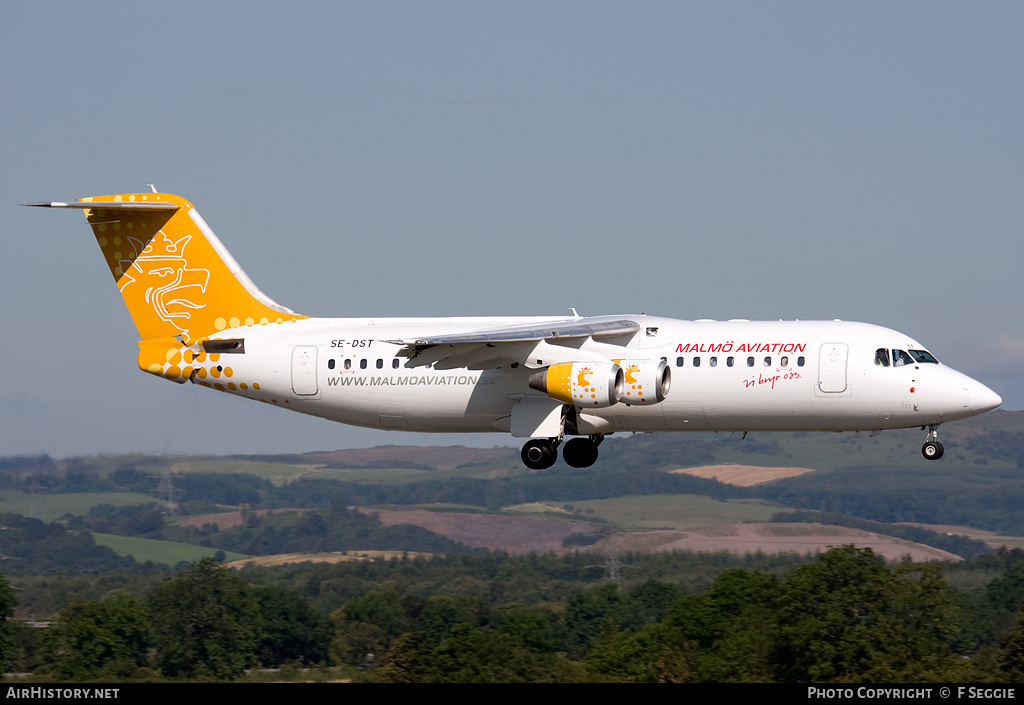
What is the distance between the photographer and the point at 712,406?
23.6m

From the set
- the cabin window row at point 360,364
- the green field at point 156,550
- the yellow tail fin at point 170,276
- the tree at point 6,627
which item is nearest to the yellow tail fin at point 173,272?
the yellow tail fin at point 170,276

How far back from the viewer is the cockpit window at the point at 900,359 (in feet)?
76.5

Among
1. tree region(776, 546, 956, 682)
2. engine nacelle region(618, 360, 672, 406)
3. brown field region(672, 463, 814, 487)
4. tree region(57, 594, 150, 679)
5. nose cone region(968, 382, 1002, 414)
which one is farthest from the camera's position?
brown field region(672, 463, 814, 487)

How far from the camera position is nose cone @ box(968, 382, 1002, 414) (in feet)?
75.4

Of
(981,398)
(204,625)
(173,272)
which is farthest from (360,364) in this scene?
(204,625)

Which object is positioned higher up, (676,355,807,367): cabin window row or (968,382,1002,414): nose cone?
(676,355,807,367): cabin window row

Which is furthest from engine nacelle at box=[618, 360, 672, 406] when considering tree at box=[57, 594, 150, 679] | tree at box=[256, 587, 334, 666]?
tree at box=[256, 587, 334, 666]

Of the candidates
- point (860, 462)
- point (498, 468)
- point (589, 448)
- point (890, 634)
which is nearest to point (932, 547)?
point (860, 462)

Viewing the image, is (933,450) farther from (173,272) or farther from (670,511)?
(670,511)

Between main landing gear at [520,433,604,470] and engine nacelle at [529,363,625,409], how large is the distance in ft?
4.50

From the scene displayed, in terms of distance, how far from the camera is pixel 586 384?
912 inches

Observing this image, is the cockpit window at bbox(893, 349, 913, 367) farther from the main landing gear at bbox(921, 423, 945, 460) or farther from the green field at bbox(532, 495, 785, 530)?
the green field at bbox(532, 495, 785, 530)
